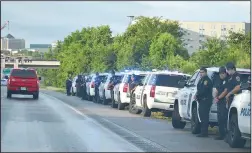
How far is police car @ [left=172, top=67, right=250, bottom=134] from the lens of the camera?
17.1m

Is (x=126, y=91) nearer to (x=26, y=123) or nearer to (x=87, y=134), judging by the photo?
(x=26, y=123)

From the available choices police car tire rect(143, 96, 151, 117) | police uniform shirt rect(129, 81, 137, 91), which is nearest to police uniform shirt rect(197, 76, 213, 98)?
police car tire rect(143, 96, 151, 117)

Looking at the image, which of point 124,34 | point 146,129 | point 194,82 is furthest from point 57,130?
point 124,34

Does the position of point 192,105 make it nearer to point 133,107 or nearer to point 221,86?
point 221,86

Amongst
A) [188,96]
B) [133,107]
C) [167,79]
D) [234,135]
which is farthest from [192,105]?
[133,107]

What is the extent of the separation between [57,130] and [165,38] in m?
47.4

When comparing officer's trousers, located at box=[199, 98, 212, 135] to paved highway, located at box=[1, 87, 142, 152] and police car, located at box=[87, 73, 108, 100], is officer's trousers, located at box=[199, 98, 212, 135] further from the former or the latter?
police car, located at box=[87, 73, 108, 100]

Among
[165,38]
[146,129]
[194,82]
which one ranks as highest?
[165,38]

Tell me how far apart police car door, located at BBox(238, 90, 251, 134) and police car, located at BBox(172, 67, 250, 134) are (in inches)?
113

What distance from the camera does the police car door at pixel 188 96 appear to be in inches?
706

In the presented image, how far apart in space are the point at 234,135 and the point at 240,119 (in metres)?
0.66

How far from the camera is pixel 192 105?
1772 cm

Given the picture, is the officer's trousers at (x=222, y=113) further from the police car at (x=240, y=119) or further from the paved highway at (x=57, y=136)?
the paved highway at (x=57, y=136)

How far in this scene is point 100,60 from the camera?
219 ft
